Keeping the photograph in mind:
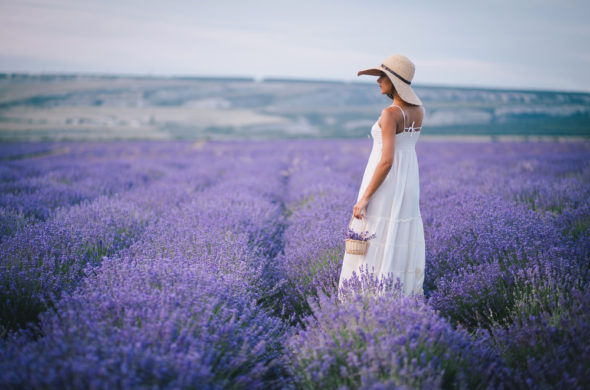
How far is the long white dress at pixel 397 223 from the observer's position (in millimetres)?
1881

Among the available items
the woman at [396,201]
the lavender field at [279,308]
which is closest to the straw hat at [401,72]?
the woman at [396,201]

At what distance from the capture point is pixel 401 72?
71.9 inches

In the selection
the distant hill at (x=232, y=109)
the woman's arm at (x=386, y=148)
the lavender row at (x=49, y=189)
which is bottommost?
the lavender row at (x=49, y=189)

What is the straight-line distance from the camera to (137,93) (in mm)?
40000

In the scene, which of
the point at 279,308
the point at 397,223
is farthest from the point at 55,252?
the point at 397,223

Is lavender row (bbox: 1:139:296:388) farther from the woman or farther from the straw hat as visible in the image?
the straw hat

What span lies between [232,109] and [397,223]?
40538mm

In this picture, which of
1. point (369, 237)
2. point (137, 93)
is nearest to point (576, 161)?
point (369, 237)

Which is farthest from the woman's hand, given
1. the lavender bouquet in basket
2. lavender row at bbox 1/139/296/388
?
lavender row at bbox 1/139/296/388

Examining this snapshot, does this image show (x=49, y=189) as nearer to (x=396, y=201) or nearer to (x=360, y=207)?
(x=360, y=207)

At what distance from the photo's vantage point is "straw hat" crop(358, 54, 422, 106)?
1785 millimetres

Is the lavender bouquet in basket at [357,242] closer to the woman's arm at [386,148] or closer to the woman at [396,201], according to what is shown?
the woman at [396,201]

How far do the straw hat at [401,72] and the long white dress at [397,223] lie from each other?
0.18 meters

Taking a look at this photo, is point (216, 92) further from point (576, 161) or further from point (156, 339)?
point (156, 339)
